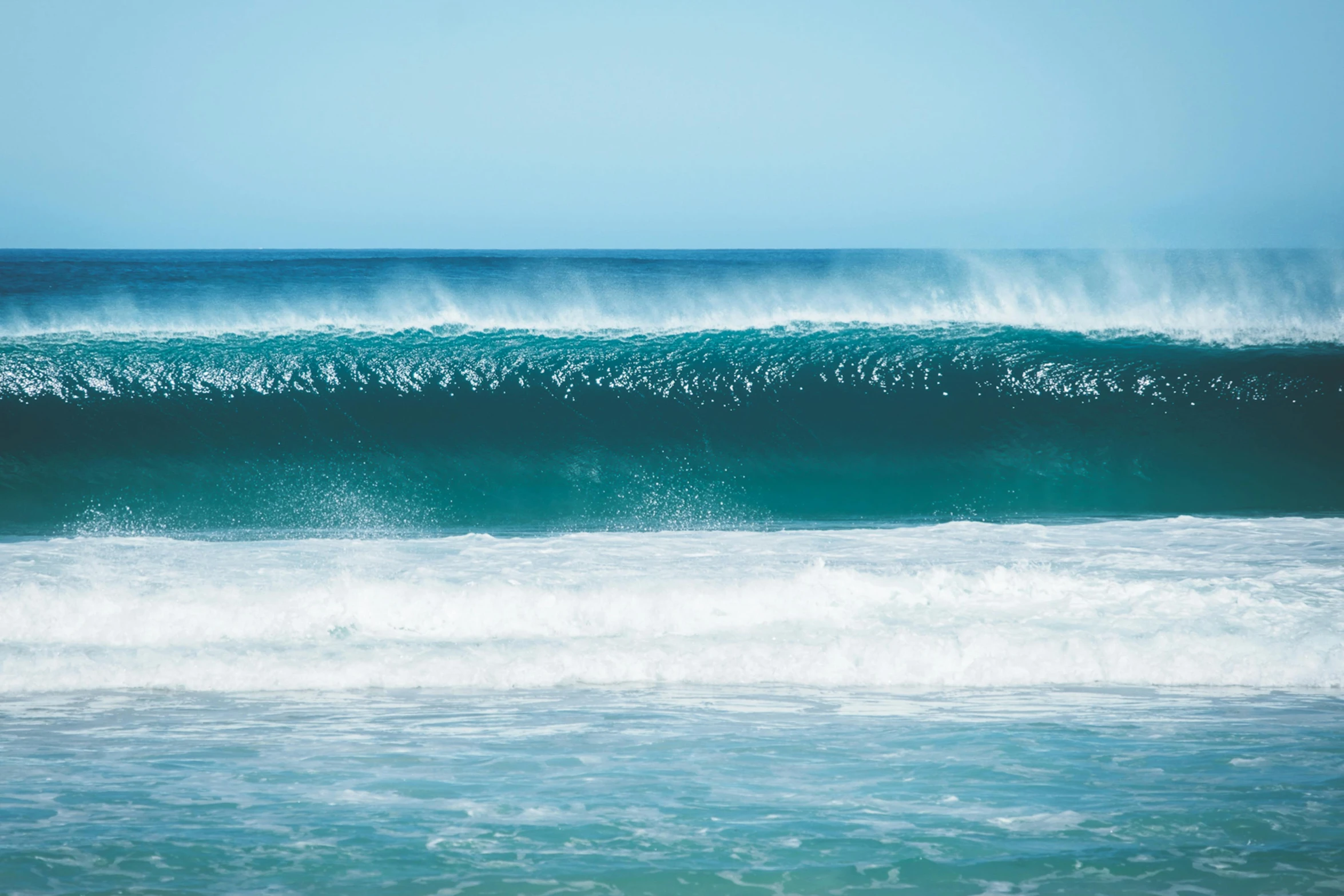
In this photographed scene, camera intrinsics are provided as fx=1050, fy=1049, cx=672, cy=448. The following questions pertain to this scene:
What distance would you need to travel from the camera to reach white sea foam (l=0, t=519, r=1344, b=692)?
4.75 m

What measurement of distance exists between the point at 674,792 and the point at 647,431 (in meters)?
7.04

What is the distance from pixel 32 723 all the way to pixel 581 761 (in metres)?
2.24

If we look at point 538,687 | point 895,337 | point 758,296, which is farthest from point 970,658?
point 758,296

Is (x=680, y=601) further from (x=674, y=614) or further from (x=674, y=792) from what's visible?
(x=674, y=792)

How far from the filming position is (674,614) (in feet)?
17.8

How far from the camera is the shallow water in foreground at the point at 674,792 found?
111 inches

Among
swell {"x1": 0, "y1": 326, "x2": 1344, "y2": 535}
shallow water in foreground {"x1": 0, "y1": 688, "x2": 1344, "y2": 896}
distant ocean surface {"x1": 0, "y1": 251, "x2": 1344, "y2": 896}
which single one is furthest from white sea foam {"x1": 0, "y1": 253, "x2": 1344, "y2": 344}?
shallow water in foreground {"x1": 0, "y1": 688, "x2": 1344, "y2": 896}

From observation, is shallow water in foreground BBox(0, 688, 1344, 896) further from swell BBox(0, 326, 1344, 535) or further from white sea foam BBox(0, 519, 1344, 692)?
swell BBox(0, 326, 1344, 535)

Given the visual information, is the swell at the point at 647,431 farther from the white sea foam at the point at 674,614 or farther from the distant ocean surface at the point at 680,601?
the white sea foam at the point at 674,614

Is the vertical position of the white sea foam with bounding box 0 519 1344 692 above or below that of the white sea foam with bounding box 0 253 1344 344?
below

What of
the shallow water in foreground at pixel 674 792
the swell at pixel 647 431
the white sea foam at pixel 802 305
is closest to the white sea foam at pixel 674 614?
the shallow water in foreground at pixel 674 792

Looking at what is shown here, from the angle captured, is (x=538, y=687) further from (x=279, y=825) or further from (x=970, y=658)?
(x=970, y=658)

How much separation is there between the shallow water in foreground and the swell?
4163mm

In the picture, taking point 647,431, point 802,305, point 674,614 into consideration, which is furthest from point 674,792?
point 802,305
